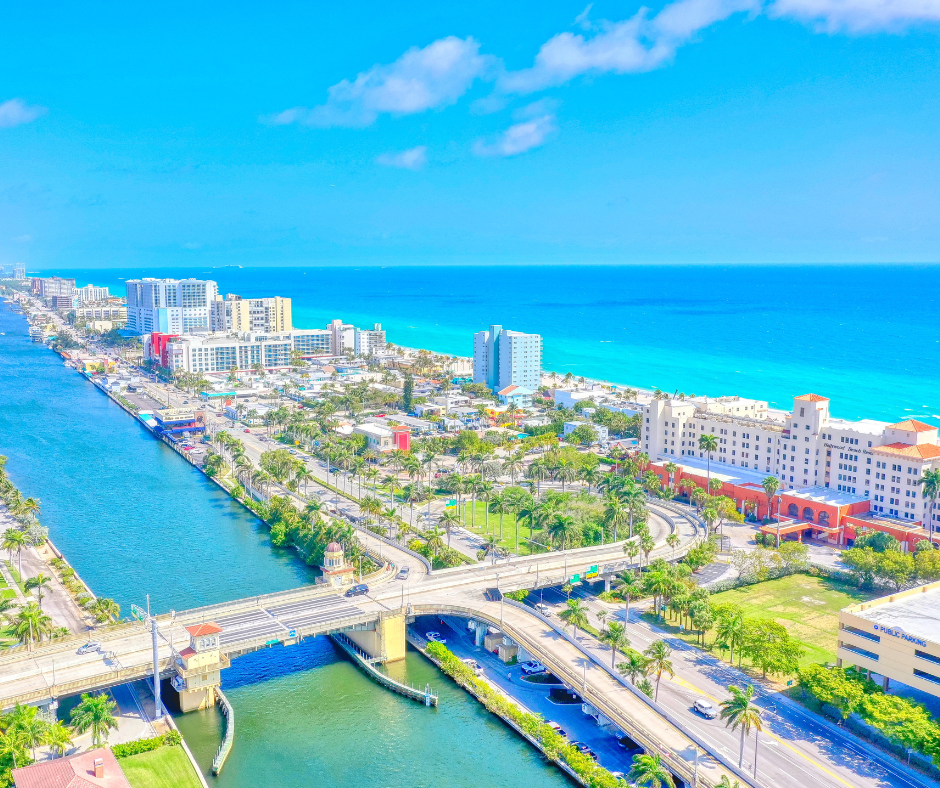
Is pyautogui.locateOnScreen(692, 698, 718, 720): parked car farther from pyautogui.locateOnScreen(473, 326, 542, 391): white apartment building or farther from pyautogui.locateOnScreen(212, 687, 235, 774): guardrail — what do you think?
pyautogui.locateOnScreen(473, 326, 542, 391): white apartment building

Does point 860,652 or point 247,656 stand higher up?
point 860,652

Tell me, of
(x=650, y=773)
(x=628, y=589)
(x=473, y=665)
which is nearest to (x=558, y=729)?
(x=473, y=665)

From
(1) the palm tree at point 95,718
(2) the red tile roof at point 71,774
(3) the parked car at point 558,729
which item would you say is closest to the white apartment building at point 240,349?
(1) the palm tree at point 95,718

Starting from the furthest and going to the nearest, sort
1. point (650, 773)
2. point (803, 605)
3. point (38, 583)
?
point (803, 605) → point (38, 583) → point (650, 773)

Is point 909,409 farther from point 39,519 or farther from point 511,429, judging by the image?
point 39,519

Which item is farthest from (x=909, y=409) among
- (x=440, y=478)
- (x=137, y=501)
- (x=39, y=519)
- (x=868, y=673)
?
(x=39, y=519)

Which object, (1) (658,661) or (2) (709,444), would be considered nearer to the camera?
(1) (658,661)

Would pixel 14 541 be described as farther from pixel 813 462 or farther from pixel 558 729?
pixel 813 462
